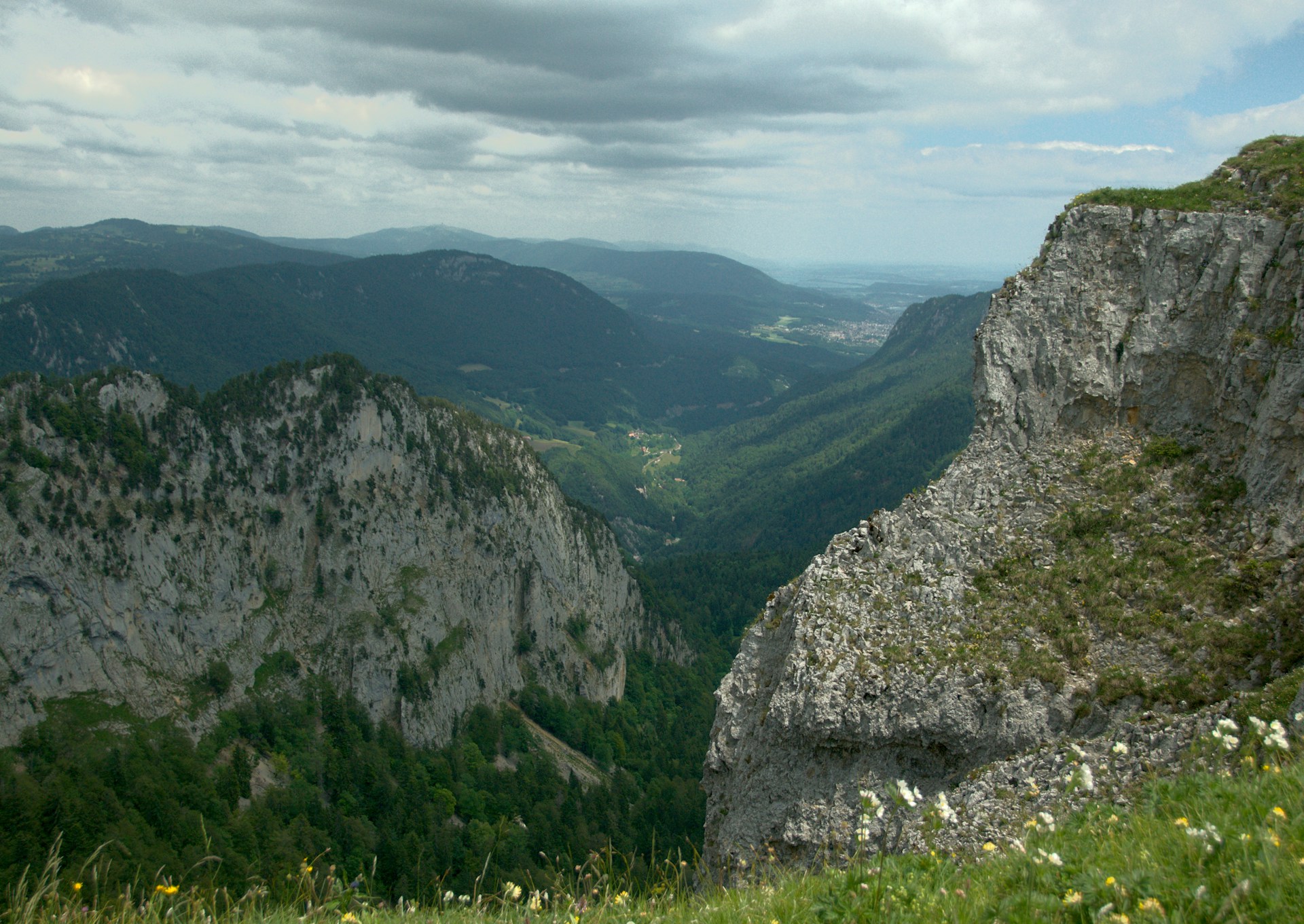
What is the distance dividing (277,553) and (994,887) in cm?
9117

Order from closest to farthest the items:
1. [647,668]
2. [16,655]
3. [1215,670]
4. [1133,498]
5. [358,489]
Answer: [1215,670], [1133,498], [16,655], [358,489], [647,668]

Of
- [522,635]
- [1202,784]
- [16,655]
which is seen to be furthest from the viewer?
[522,635]

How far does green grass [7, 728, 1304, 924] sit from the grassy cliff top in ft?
74.6

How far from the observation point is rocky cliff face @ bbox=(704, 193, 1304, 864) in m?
18.9

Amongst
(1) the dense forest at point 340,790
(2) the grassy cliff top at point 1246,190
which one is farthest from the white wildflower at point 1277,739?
(1) the dense forest at point 340,790

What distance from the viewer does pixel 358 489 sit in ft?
303

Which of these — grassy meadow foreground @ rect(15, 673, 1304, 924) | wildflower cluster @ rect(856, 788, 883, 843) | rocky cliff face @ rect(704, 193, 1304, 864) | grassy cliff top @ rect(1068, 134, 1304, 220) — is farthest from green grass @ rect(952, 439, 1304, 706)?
wildflower cluster @ rect(856, 788, 883, 843)

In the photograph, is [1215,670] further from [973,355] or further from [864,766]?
[973,355]

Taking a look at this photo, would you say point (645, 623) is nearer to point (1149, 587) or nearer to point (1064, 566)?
point (1064, 566)

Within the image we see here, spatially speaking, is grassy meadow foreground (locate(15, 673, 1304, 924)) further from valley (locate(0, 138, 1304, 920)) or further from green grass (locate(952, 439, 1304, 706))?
green grass (locate(952, 439, 1304, 706))

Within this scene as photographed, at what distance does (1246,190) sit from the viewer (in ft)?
82.8

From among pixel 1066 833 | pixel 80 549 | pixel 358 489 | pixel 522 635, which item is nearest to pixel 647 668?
pixel 522 635

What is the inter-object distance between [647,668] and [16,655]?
303ft

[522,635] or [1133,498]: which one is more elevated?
[1133,498]
